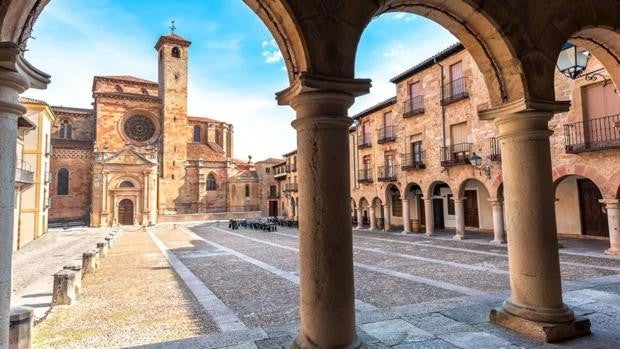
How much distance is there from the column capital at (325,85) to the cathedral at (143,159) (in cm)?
3572

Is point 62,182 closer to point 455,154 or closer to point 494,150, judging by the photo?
point 455,154

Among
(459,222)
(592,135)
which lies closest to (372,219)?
(459,222)

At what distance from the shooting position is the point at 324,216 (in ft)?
8.90

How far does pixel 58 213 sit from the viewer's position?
111ft

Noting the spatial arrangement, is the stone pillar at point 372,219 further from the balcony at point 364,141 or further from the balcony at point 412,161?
the balcony at point 412,161

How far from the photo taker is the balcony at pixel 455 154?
53.0 ft

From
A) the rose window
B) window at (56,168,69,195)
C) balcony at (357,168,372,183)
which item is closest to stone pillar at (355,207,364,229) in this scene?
balcony at (357,168,372,183)

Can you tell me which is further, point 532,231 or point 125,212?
point 125,212

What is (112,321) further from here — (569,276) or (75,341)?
(569,276)

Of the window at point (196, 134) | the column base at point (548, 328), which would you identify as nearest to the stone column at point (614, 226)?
the column base at point (548, 328)

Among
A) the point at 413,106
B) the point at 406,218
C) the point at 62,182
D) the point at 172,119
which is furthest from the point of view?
the point at 172,119

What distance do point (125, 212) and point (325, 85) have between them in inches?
1457

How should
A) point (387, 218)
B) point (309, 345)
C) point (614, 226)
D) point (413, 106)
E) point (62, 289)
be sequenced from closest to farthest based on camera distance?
point (309, 345) → point (62, 289) → point (614, 226) → point (413, 106) → point (387, 218)

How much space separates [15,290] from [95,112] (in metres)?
34.2
